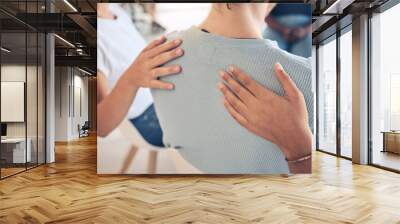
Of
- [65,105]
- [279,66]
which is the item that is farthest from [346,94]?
[65,105]

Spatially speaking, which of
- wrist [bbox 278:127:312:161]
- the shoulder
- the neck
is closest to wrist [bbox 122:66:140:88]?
the neck

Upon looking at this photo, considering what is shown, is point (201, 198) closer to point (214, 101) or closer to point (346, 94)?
point (214, 101)

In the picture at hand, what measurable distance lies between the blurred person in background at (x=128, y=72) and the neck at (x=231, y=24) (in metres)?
0.63

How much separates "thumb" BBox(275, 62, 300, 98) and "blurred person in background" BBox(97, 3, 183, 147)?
5.43 feet

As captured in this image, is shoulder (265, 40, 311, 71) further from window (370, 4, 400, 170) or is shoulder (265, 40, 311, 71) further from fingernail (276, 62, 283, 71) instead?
window (370, 4, 400, 170)

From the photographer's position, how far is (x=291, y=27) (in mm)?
6352

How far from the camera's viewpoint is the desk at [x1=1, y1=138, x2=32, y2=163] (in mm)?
6391

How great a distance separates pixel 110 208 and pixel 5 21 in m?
3.95

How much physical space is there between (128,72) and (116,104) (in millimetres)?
576

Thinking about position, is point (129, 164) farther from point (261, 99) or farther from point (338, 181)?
point (338, 181)

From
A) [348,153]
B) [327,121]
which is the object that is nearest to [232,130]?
[348,153]

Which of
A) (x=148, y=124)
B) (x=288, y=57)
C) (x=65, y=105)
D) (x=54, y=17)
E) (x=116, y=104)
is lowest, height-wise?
(x=148, y=124)

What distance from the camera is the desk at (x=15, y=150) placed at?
21.0ft

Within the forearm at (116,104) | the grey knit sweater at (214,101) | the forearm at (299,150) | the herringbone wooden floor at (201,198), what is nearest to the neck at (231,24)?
the grey knit sweater at (214,101)
